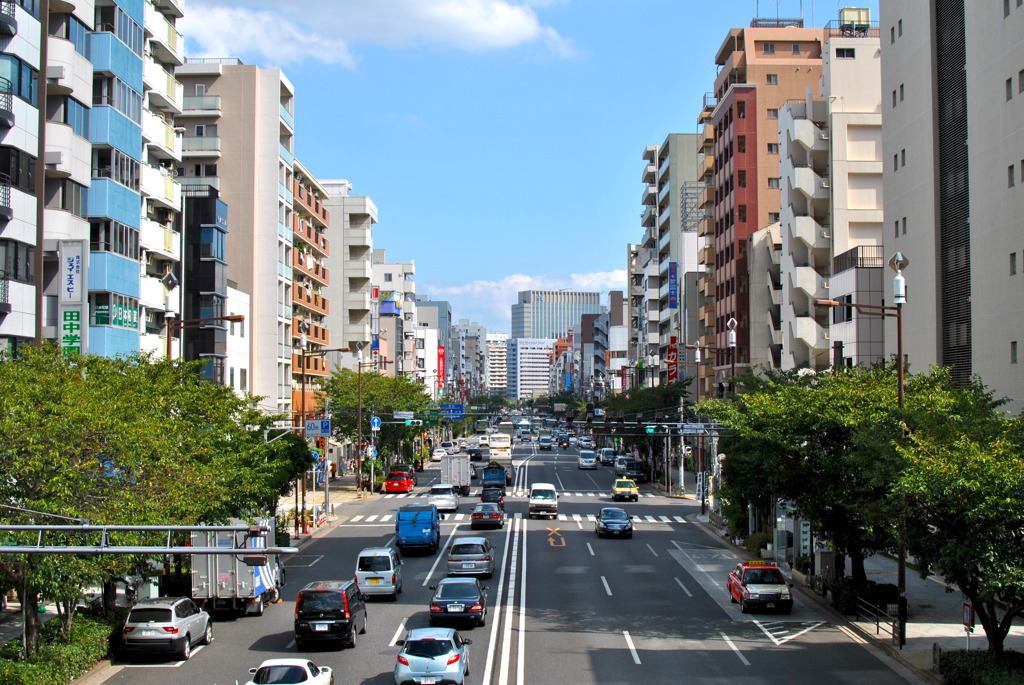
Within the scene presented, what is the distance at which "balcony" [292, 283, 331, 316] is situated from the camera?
3388 inches

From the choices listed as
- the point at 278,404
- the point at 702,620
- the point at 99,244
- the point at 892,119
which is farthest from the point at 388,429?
the point at 702,620

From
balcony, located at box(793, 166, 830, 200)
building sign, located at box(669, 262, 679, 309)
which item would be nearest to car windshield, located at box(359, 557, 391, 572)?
balcony, located at box(793, 166, 830, 200)

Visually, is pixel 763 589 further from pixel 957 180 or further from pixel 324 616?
pixel 957 180

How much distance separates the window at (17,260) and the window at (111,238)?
17.9 feet

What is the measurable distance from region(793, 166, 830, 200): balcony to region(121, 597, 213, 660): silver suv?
166 ft

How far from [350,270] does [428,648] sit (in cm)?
9121

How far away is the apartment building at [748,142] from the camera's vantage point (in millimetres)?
86000

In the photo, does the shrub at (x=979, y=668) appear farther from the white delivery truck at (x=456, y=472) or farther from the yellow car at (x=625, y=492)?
the white delivery truck at (x=456, y=472)

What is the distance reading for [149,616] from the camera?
26.2 meters

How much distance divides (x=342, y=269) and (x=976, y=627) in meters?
89.3

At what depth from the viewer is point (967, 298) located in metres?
41.5

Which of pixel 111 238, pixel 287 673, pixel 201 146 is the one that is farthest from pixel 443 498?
pixel 287 673

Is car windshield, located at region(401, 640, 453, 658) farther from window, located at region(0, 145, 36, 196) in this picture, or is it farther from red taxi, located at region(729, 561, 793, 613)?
window, located at region(0, 145, 36, 196)

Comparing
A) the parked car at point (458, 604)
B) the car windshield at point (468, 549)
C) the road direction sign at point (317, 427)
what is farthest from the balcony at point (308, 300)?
the parked car at point (458, 604)
